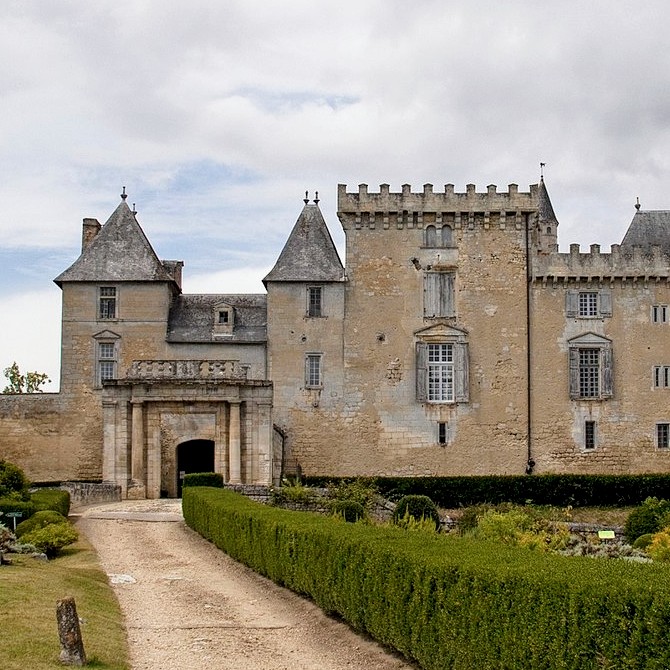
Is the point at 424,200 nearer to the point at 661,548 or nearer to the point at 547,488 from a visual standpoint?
the point at 547,488

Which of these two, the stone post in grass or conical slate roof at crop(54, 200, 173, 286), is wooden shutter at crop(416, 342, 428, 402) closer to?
conical slate roof at crop(54, 200, 173, 286)

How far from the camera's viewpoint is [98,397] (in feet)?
127

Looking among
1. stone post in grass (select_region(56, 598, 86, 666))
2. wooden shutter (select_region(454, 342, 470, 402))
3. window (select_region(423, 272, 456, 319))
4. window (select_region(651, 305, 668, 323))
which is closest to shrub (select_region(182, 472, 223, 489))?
wooden shutter (select_region(454, 342, 470, 402))

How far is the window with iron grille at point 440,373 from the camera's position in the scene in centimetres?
3882

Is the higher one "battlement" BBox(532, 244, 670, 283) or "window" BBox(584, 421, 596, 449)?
"battlement" BBox(532, 244, 670, 283)

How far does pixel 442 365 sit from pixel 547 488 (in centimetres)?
594

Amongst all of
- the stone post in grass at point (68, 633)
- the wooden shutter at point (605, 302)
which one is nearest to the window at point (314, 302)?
the wooden shutter at point (605, 302)

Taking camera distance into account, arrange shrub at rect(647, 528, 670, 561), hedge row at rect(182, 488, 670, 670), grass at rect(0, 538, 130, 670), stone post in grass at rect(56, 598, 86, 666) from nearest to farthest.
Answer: hedge row at rect(182, 488, 670, 670) → stone post in grass at rect(56, 598, 86, 666) → grass at rect(0, 538, 130, 670) → shrub at rect(647, 528, 670, 561)

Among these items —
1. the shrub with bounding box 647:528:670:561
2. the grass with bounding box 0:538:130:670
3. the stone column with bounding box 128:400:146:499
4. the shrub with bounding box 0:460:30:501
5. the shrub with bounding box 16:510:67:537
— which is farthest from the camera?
the stone column with bounding box 128:400:146:499

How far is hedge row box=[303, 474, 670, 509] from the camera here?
36750 millimetres

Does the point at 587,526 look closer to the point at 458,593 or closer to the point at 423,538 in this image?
the point at 423,538

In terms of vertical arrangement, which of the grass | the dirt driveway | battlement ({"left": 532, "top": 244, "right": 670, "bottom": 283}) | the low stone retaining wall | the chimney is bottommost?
the dirt driveway

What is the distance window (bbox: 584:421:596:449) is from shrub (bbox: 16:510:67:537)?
22.2 metres

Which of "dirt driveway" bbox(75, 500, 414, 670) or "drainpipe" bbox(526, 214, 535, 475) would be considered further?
"drainpipe" bbox(526, 214, 535, 475)
